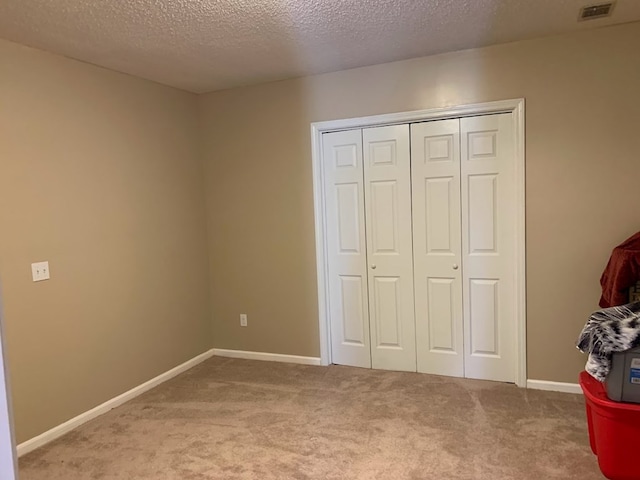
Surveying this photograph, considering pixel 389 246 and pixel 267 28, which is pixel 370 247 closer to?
pixel 389 246

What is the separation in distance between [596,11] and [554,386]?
2.36 meters

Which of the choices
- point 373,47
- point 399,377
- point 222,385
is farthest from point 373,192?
point 222,385

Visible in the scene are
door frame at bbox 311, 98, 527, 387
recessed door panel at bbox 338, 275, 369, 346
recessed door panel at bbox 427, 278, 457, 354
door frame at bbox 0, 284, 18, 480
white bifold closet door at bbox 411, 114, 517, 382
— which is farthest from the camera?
recessed door panel at bbox 338, 275, 369, 346

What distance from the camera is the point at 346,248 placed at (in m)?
3.80

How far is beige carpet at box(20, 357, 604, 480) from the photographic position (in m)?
2.41

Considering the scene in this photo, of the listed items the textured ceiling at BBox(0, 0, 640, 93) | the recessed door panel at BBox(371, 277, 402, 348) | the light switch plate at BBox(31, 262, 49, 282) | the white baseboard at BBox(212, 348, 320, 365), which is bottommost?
the white baseboard at BBox(212, 348, 320, 365)

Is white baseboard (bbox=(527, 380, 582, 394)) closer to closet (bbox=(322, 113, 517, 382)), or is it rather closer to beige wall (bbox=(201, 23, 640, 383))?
beige wall (bbox=(201, 23, 640, 383))

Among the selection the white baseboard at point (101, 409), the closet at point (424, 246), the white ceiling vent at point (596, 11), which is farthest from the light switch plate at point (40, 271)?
the white ceiling vent at point (596, 11)

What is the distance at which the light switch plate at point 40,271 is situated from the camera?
2771 millimetres

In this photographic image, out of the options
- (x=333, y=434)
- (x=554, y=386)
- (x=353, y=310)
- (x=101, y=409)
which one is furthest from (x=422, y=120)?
(x=101, y=409)

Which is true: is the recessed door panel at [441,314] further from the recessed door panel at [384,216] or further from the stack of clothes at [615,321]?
the stack of clothes at [615,321]

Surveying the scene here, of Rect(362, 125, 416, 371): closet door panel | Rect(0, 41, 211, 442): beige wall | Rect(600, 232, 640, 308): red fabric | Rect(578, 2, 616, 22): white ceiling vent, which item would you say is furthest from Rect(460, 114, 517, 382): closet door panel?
Rect(0, 41, 211, 442): beige wall

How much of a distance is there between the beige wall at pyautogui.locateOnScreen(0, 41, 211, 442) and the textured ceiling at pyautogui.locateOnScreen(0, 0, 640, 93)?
1.04 ft

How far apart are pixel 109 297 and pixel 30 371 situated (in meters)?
0.68
